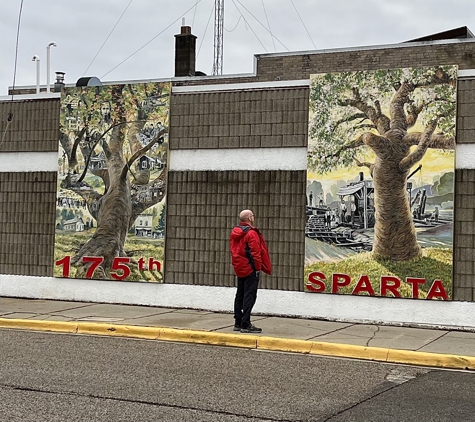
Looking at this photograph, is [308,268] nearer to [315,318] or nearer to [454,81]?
[315,318]

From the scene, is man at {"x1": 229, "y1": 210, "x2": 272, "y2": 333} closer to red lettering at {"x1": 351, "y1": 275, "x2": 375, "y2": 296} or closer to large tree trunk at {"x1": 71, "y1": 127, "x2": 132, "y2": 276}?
red lettering at {"x1": 351, "y1": 275, "x2": 375, "y2": 296}

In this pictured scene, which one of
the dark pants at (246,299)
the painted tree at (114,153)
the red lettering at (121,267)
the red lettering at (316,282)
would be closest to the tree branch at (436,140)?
the red lettering at (316,282)

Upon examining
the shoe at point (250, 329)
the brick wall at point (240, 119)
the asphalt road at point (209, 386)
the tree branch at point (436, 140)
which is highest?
the brick wall at point (240, 119)

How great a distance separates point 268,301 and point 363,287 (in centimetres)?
174

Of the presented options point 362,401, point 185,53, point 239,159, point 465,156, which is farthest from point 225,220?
point 185,53

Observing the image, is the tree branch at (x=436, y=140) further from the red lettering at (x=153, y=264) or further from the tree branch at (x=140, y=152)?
the red lettering at (x=153, y=264)

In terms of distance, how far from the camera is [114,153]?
1481 cm

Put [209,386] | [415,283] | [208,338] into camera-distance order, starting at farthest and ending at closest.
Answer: [415,283], [208,338], [209,386]

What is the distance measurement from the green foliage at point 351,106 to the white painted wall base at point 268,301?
7.69ft

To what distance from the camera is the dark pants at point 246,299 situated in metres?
11.3

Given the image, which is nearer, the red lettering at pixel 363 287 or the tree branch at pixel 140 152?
the red lettering at pixel 363 287

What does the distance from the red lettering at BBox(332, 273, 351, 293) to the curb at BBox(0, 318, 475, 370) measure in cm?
269

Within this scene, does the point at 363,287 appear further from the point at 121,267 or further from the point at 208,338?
the point at 121,267

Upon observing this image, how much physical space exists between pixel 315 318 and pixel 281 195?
2.25 m
